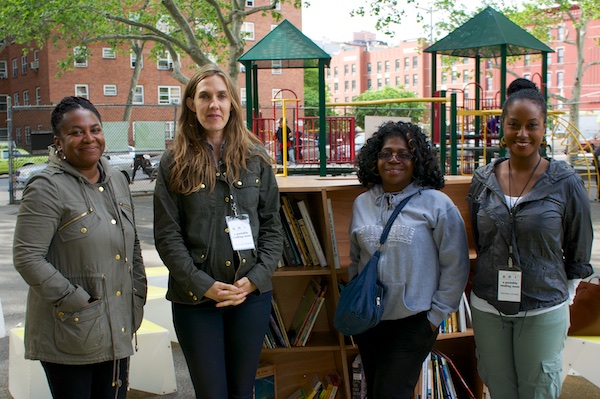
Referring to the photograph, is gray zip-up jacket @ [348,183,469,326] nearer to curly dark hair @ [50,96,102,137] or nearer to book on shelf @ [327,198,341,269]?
book on shelf @ [327,198,341,269]

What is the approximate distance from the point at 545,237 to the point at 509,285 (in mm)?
263

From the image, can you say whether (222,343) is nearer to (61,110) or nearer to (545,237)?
(61,110)

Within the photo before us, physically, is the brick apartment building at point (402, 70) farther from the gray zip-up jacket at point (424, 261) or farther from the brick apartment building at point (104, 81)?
the gray zip-up jacket at point (424, 261)

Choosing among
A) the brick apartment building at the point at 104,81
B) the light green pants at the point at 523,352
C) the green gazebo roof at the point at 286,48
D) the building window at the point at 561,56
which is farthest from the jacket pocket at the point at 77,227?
the building window at the point at 561,56

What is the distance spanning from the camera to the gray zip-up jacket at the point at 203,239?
9.08ft

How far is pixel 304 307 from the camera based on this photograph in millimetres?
4090

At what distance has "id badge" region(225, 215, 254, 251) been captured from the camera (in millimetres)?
2795

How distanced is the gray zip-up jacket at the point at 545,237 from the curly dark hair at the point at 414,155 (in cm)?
36

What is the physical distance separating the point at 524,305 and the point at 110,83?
134ft

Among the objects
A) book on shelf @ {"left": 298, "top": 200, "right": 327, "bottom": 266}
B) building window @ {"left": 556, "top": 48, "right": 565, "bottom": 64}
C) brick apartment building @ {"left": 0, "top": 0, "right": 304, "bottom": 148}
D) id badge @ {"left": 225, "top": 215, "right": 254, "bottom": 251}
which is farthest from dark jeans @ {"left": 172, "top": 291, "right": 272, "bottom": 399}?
building window @ {"left": 556, "top": 48, "right": 565, "bottom": 64}

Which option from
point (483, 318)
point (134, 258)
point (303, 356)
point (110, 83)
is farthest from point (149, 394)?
point (110, 83)

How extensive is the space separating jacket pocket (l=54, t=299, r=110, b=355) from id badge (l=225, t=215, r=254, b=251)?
62 centimetres

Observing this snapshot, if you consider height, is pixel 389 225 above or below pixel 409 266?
above

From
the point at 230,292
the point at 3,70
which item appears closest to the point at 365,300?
the point at 230,292
